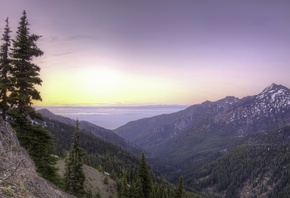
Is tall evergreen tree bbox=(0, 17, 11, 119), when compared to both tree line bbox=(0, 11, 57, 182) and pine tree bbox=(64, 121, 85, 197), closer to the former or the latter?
tree line bbox=(0, 11, 57, 182)

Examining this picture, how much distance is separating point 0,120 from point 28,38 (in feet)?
30.2

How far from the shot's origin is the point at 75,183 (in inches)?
2272

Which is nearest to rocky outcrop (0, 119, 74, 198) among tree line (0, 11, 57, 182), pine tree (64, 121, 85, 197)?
tree line (0, 11, 57, 182)

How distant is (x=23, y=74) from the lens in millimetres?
31484

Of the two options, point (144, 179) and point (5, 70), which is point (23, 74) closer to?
point (5, 70)

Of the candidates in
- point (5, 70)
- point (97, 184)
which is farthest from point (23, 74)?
point (97, 184)

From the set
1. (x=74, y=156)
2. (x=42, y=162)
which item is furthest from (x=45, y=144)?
(x=74, y=156)

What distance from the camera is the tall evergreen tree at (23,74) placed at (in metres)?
31.2

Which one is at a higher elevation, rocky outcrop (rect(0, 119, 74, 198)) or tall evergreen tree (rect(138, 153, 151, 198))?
rocky outcrop (rect(0, 119, 74, 198))

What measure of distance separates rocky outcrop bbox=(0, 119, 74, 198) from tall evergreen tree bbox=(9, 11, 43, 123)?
333 cm

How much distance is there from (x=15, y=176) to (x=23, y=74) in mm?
14332

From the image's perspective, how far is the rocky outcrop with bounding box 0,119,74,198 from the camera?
A: 1767 cm

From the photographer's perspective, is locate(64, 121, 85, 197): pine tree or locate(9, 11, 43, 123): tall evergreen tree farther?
locate(64, 121, 85, 197): pine tree

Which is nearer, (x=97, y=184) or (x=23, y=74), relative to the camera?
(x=23, y=74)
